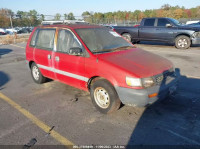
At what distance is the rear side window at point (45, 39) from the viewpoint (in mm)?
4703

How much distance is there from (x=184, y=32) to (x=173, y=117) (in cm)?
857

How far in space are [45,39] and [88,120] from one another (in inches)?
104

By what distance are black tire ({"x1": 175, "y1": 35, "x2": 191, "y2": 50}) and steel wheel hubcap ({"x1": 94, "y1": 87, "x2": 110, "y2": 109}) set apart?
892cm

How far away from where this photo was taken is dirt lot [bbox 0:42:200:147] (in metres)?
2.98

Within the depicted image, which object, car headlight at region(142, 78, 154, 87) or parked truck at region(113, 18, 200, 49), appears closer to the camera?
car headlight at region(142, 78, 154, 87)

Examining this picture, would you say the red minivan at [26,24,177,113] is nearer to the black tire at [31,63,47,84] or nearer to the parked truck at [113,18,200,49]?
the black tire at [31,63,47,84]

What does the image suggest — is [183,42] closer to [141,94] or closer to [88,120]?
[141,94]

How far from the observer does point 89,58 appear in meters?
3.75

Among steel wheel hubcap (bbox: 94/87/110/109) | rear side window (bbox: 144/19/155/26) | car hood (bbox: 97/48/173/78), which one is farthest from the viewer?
rear side window (bbox: 144/19/155/26)

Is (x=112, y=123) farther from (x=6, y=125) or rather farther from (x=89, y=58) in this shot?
(x=6, y=125)

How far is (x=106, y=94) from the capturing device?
3605 millimetres

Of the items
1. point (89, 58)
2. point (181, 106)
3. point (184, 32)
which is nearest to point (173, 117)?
point (181, 106)

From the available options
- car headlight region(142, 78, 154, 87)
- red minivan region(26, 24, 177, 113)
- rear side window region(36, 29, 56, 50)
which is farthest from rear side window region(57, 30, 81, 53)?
car headlight region(142, 78, 154, 87)

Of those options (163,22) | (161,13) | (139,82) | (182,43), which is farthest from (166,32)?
(161,13)
